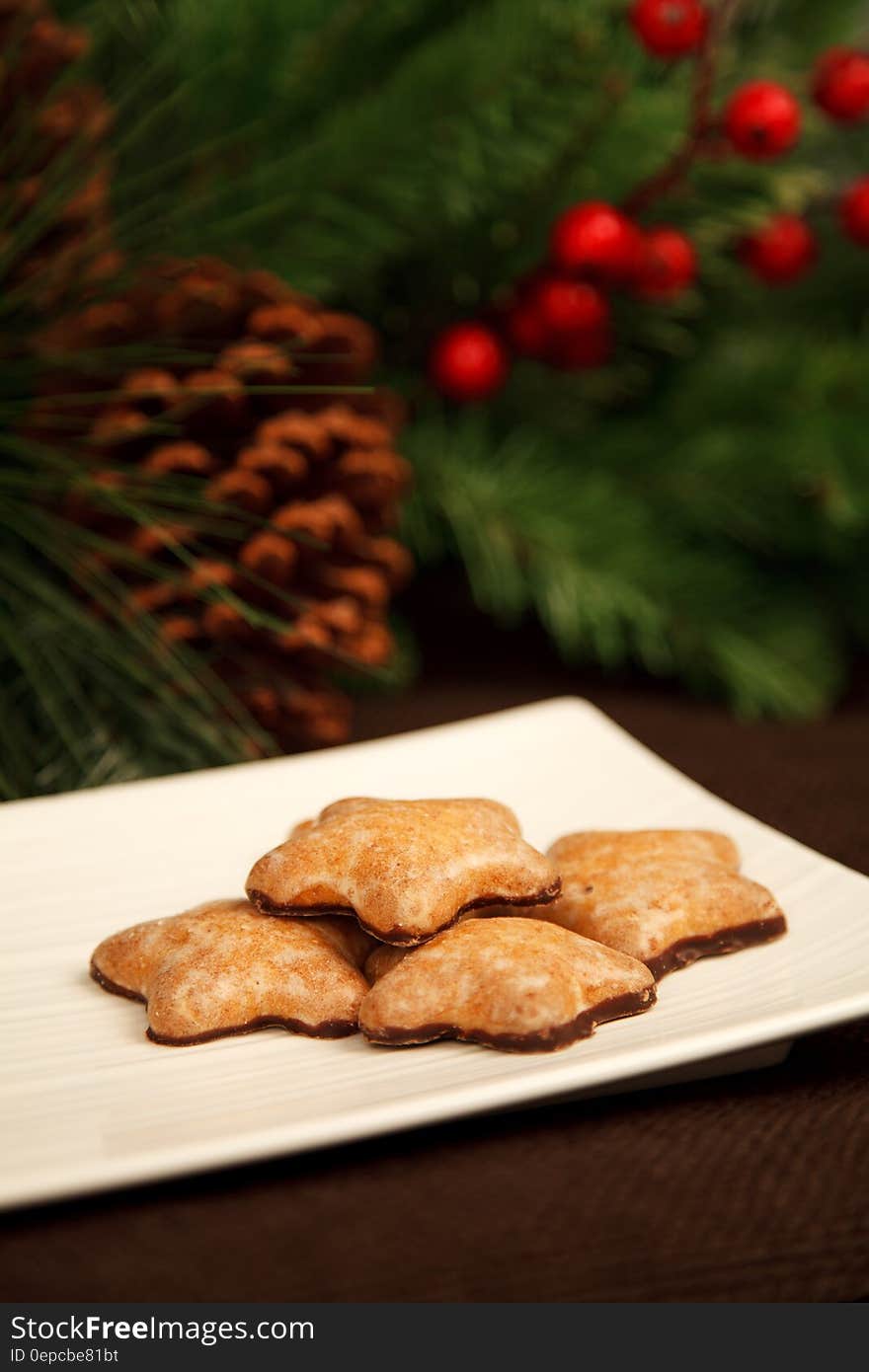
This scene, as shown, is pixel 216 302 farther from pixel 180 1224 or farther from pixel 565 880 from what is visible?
pixel 180 1224

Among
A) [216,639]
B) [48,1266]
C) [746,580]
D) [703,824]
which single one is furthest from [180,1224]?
[746,580]

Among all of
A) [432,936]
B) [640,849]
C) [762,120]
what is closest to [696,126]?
[762,120]

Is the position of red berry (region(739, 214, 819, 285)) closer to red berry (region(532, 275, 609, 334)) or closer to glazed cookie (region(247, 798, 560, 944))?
red berry (region(532, 275, 609, 334))

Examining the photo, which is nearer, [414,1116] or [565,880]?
[414,1116]

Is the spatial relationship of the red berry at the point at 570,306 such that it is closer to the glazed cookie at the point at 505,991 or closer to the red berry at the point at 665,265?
the red berry at the point at 665,265

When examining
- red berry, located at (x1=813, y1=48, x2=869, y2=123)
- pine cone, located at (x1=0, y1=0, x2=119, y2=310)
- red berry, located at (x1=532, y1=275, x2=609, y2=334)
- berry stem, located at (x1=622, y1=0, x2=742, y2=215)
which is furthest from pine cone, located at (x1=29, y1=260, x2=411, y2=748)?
red berry, located at (x1=813, y1=48, x2=869, y2=123)
